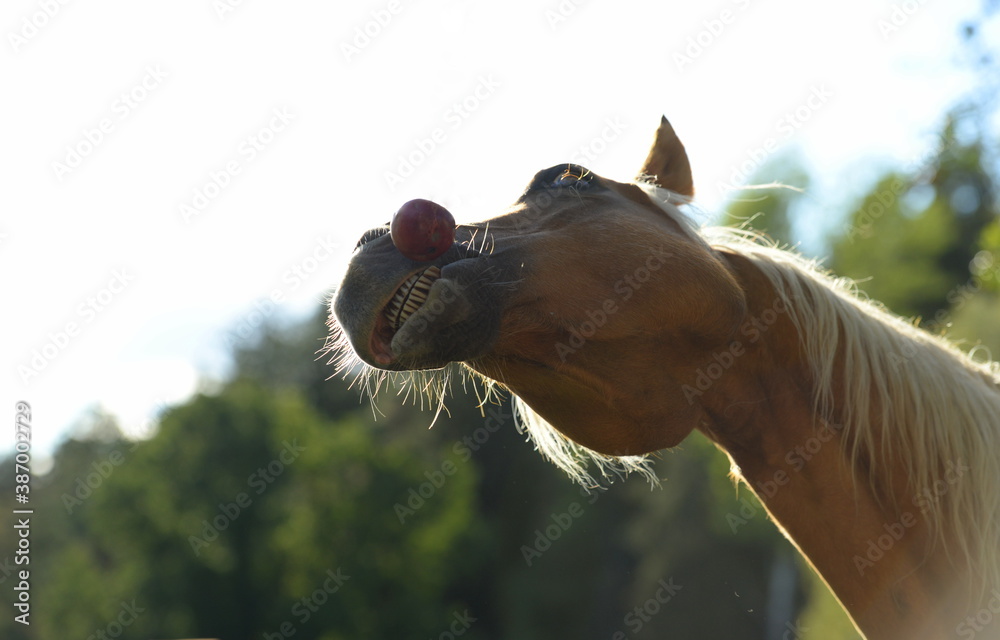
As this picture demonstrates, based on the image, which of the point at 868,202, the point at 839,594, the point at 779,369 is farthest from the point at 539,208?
the point at 868,202

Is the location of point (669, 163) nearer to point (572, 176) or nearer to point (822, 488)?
point (572, 176)

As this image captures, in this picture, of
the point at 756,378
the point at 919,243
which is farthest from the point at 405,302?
the point at 919,243

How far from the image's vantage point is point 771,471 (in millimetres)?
3250

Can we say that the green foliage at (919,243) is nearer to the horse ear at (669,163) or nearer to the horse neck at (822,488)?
the horse ear at (669,163)

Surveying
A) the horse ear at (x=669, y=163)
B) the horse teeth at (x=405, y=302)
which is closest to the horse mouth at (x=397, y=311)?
the horse teeth at (x=405, y=302)

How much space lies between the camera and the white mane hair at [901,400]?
2.98m

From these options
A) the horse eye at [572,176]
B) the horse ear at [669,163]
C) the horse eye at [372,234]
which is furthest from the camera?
the horse ear at [669,163]

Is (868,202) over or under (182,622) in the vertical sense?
over

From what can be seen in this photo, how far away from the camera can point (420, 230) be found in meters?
2.74

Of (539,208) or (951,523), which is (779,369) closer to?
(951,523)

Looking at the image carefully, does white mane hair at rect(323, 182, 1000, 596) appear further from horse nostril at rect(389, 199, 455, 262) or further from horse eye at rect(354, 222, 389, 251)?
horse nostril at rect(389, 199, 455, 262)

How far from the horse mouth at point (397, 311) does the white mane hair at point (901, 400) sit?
32 centimetres

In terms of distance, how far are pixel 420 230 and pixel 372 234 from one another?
0.21m

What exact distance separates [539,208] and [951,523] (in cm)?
191
